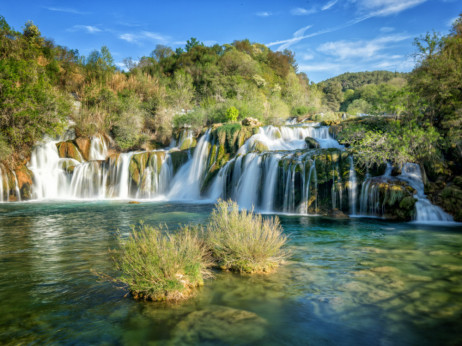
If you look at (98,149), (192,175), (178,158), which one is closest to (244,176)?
(192,175)

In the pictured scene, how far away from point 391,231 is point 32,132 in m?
26.1

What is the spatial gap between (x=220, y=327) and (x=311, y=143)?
1779cm

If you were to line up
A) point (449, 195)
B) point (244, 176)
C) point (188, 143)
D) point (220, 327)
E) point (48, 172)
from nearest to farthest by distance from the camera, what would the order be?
point (220, 327) → point (449, 195) → point (244, 176) → point (48, 172) → point (188, 143)

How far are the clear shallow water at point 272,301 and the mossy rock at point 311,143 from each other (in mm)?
11740

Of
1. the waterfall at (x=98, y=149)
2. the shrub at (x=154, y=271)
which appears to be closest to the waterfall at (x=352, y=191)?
the shrub at (x=154, y=271)

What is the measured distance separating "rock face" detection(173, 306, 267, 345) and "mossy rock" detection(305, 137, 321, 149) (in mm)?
17035

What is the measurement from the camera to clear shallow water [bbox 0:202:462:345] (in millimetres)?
4281

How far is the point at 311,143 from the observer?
20.8m

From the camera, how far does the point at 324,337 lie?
4250 millimetres

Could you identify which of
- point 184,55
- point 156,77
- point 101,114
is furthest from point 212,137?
point 184,55

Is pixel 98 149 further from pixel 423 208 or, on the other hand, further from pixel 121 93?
pixel 423 208

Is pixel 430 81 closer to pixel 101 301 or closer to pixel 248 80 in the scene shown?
pixel 101 301

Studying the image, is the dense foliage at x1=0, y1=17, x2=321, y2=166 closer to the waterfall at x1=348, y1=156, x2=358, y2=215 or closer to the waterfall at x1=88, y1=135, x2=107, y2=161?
the waterfall at x1=88, y1=135, x2=107, y2=161

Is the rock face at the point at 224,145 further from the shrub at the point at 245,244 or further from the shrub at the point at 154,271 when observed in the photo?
the shrub at the point at 154,271
